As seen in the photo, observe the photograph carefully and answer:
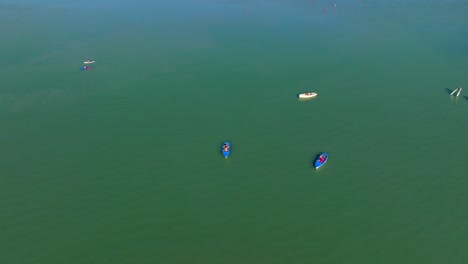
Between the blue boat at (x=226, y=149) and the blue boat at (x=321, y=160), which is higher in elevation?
the blue boat at (x=226, y=149)

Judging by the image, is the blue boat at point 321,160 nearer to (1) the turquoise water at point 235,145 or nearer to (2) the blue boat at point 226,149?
(1) the turquoise water at point 235,145

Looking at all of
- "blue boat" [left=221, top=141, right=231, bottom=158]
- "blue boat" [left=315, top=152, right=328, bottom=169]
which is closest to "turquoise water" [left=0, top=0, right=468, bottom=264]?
"blue boat" [left=315, top=152, right=328, bottom=169]

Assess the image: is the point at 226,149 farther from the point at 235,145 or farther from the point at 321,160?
the point at 321,160

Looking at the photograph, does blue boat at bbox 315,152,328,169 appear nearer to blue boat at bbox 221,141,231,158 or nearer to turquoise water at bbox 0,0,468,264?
turquoise water at bbox 0,0,468,264

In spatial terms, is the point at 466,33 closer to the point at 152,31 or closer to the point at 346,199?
the point at 346,199

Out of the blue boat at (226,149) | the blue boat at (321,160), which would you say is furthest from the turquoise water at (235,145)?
the blue boat at (226,149)
